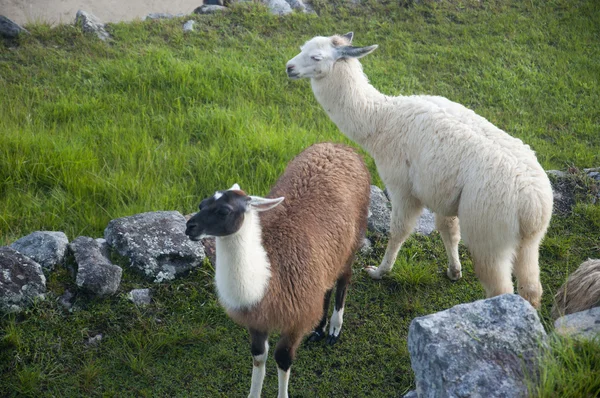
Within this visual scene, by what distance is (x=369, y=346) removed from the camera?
4.36 m

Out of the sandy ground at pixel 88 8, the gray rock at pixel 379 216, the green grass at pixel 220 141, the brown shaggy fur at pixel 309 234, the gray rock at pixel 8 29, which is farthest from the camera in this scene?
the sandy ground at pixel 88 8

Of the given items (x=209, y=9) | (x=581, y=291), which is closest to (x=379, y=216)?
(x=581, y=291)

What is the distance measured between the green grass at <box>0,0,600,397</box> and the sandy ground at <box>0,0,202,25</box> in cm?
110

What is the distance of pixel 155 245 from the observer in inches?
184

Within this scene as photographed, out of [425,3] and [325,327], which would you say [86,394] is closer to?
[325,327]

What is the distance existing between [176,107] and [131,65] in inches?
40.1

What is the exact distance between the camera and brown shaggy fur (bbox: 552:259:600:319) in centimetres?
388

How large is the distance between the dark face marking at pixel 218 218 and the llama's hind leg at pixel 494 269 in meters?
1.72

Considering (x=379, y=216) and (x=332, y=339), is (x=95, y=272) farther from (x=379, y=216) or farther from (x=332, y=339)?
(x=379, y=216)

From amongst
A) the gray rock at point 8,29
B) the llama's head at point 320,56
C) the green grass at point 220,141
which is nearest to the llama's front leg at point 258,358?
the green grass at point 220,141

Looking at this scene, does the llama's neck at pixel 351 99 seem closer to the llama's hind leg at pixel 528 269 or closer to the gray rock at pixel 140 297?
the llama's hind leg at pixel 528 269

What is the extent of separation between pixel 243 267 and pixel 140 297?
4.59 feet

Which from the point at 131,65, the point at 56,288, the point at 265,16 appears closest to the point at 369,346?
the point at 56,288

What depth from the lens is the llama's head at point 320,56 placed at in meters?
4.91
